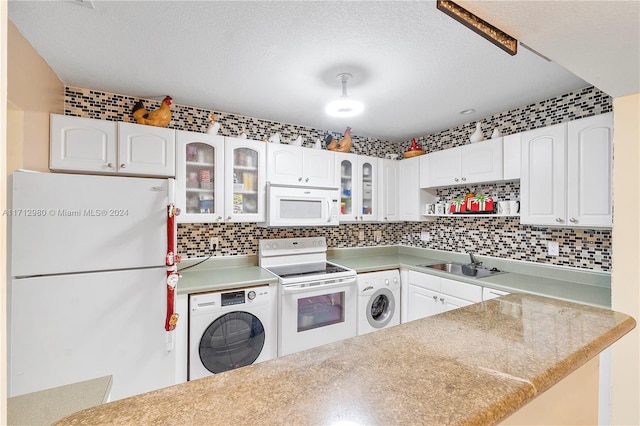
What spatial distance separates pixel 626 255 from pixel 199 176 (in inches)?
115

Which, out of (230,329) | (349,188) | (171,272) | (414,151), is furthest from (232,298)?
(414,151)

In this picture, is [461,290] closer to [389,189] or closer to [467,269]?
[467,269]

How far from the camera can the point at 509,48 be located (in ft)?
3.55

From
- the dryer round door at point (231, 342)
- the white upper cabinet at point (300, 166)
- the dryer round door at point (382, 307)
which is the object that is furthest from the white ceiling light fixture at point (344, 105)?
the dryer round door at point (382, 307)

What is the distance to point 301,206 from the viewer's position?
2801 millimetres

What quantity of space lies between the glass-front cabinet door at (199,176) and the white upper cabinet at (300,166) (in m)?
0.47

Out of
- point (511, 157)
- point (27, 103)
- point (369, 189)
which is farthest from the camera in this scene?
point (369, 189)

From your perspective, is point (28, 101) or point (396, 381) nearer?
point (396, 381)

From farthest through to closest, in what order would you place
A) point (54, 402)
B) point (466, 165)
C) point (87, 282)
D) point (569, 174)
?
point (466, 165), point (569, 174), point (87, 282), point (54, 402)

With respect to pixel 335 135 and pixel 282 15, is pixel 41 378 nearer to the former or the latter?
pixel 282 15

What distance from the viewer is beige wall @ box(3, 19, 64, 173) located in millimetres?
1503

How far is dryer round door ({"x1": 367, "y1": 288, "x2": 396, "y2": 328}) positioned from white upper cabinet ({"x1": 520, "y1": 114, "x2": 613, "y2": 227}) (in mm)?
1391

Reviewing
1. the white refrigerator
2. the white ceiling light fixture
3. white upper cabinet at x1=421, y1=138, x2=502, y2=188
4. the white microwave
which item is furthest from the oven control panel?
the white ceiling light fixture

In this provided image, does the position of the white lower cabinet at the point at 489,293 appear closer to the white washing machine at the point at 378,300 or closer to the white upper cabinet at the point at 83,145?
the white washing machine at the point at 378,300
